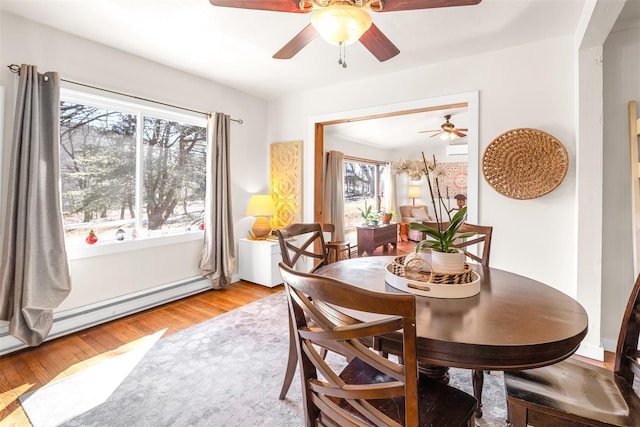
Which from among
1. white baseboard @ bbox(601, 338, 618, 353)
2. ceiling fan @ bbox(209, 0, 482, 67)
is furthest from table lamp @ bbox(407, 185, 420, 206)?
ceiling fan @ bbox(209, 0, 482, 67)

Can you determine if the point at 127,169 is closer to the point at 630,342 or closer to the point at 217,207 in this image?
the point at 217,207

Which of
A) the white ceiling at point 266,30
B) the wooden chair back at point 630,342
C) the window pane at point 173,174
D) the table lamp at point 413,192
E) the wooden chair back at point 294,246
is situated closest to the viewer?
the wooden chair back at point 630,342

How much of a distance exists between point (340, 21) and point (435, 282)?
133 centimetres

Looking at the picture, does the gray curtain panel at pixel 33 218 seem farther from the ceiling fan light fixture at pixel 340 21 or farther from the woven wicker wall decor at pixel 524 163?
the woven wicker wall decor at pixel 524 163

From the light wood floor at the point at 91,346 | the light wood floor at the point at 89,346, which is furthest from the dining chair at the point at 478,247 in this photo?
the light wood floor at the point at 89,346

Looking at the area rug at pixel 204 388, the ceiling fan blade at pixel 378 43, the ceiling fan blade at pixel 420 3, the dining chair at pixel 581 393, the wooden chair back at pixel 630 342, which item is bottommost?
the area rug at pixel 204 388

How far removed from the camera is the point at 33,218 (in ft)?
7.34

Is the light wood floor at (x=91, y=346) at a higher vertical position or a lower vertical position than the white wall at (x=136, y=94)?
lower

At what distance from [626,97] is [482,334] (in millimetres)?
2516

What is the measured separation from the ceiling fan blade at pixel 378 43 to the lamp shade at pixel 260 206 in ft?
7.58

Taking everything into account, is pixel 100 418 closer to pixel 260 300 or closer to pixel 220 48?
pixel 260 300

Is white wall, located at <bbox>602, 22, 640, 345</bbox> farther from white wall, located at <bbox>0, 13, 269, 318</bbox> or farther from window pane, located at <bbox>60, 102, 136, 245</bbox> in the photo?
window pane, located at <bbox>60, 102, 136, 245</bbox>

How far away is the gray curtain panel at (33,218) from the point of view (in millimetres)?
2182

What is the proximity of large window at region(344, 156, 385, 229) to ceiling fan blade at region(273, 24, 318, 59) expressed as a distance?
14.7 ft
